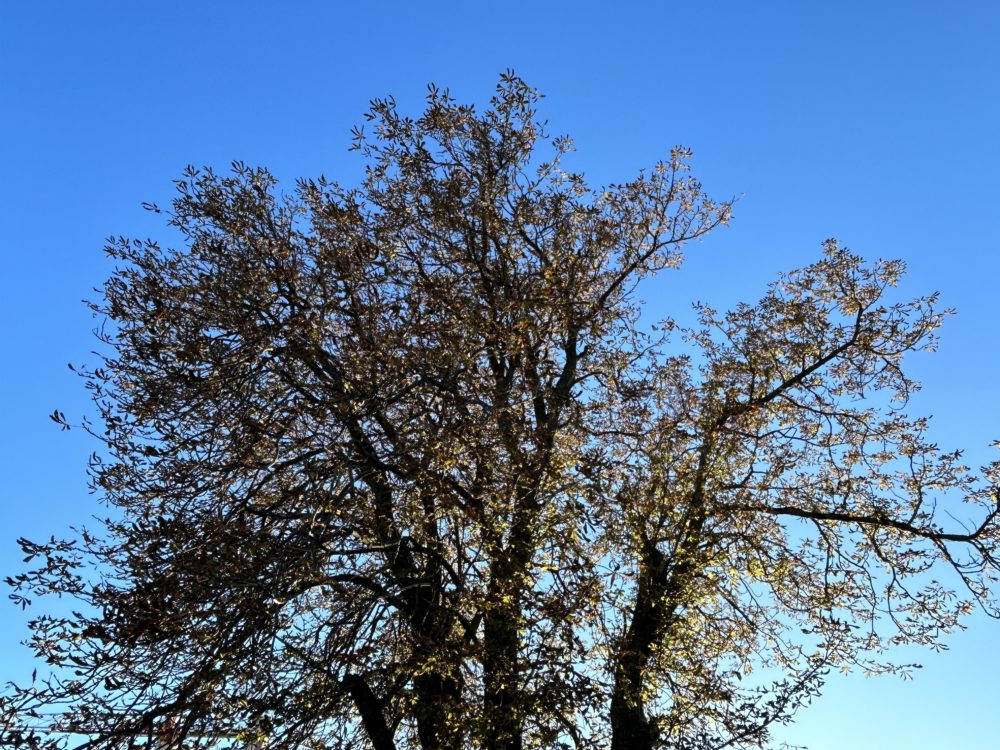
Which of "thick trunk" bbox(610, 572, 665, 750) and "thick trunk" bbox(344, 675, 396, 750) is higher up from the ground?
"thick trunk" bbox(344, 675, 396, 750)

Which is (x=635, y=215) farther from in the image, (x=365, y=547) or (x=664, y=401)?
(x=365, y=547)

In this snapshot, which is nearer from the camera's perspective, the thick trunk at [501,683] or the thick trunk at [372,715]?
the thick trunk at [501,683]

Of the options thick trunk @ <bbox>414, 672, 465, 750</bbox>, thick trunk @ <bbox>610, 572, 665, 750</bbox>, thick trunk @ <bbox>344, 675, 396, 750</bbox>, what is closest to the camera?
thick trunk @ <bbox>414, 672, 465, 750</bbox>


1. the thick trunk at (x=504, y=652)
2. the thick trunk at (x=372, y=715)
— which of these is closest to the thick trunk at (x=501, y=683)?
the thick trunk at (x=504, y=652)

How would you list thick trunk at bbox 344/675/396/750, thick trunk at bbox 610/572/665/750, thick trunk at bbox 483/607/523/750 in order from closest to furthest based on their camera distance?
thick trunk at bbox 483/607/523/750
thick trunk at bbox 344/675/396/750
thick trunk at bbox 610/572/665/750

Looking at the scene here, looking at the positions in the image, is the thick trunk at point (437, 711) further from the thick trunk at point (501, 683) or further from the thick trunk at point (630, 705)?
the thick trunk at point (630, 705)


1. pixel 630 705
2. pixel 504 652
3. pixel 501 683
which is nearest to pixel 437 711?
pixel 501 683

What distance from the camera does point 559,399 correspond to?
45.1 ft

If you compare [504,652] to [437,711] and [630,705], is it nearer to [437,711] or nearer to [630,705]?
[437,711]

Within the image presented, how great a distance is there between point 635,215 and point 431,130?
15.3 feet

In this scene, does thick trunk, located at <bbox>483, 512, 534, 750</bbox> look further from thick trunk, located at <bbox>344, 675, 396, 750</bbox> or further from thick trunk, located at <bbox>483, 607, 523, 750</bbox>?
thick trunk, located at <bbox>344, 675, 396, 750</bbox>

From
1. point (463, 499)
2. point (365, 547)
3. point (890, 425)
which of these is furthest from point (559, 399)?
point (890, 425)

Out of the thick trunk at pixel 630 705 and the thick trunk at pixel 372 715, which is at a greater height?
the thick trunk at pixel 372 715

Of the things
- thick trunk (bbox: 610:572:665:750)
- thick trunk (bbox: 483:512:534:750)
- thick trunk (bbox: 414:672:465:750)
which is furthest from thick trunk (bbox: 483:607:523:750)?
thick trunk (bbox: 610:572:665:750)
